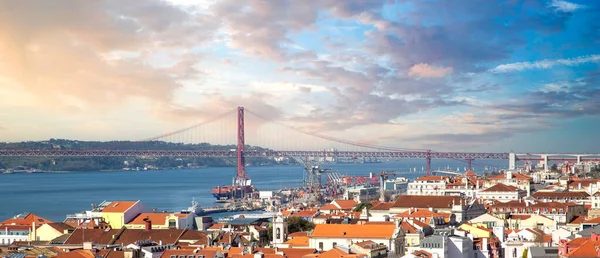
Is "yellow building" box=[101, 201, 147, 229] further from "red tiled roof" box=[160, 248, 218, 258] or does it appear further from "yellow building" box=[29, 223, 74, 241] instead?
"red tiled roof" box=[160, 248, 218, 258]

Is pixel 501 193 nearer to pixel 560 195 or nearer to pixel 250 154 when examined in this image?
pixel 560 195

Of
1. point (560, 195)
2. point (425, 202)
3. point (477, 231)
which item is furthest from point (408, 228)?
point (560, 195)

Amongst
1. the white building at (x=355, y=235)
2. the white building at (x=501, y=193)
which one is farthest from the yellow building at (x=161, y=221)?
the white building at (x=501, y=193)

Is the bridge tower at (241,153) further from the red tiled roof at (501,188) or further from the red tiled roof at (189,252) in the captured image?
the red tiled roof at (189,252)

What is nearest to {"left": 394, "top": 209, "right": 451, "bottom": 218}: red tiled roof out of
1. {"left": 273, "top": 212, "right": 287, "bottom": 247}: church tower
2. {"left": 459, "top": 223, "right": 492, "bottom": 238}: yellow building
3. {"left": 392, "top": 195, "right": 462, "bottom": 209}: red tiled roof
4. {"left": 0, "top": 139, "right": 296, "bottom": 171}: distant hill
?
{"left": 392, "top": 195, "right": 462, "bottom": 209}: red tiled roof

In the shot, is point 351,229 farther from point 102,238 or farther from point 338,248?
point 102,238

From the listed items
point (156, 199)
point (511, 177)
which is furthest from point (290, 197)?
point (511, 177)
